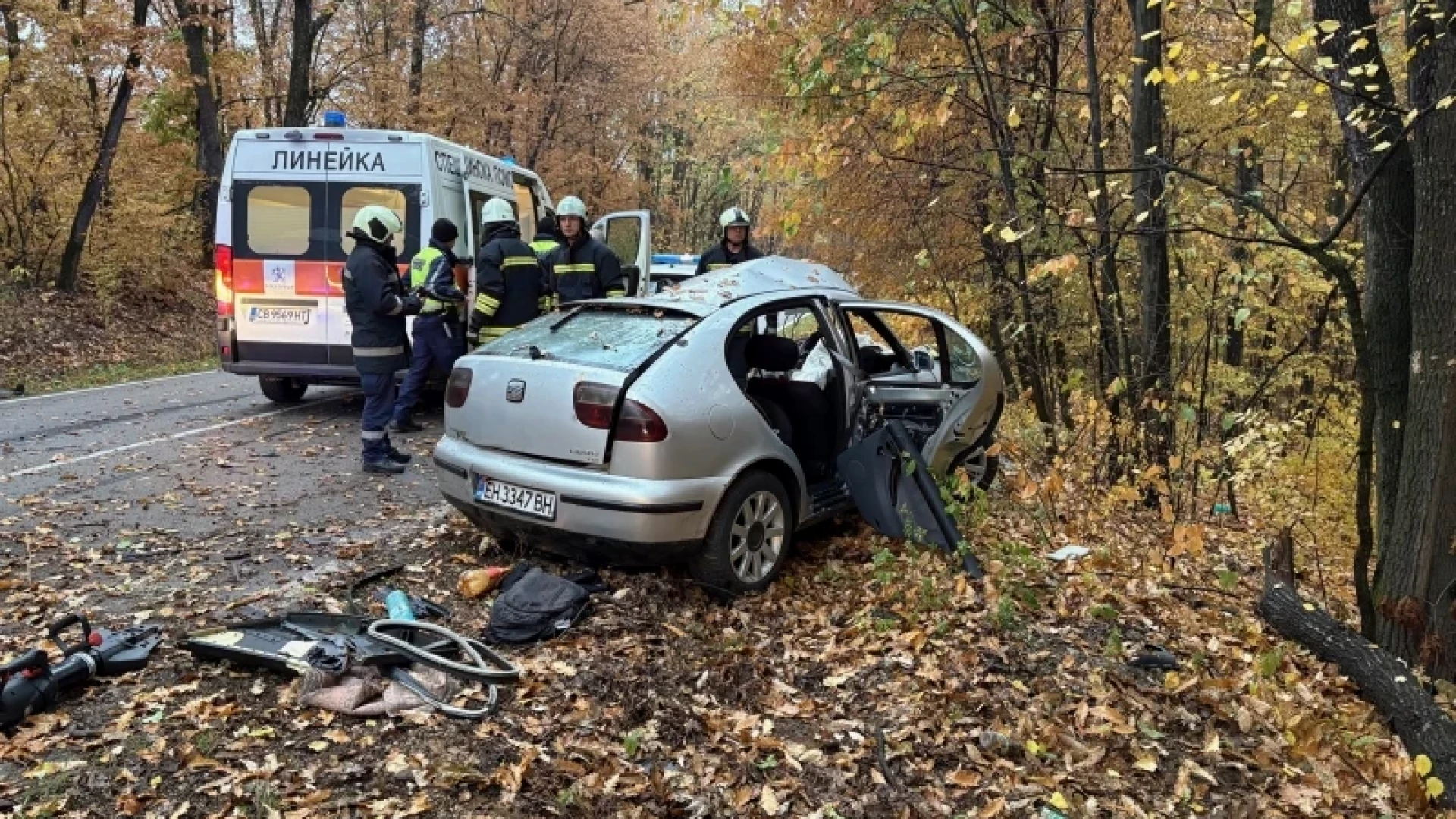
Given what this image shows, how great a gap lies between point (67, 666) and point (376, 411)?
3597mm

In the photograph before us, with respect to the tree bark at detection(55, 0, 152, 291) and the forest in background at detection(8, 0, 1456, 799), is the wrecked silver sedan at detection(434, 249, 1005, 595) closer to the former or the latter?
the forest in background at detection(8, 0, 1456, 799)

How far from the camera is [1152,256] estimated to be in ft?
23.2

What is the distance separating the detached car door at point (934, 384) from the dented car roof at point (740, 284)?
1.12 feet

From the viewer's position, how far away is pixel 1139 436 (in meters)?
7.24

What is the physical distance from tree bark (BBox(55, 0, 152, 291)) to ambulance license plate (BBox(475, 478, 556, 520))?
14.0 m

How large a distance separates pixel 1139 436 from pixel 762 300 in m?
3.63

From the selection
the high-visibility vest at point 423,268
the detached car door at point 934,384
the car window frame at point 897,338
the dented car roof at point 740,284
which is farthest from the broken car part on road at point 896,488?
the high-visibility vest at point 423,268

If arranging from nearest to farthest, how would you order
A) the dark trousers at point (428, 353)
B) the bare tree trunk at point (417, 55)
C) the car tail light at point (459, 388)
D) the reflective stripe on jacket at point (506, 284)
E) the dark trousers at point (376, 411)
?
the car tail light at point (459, 388)
the dark trousers at point (376, 411)
the reflective stripe on jacket at point (506, 284)
the dark trousers at point (428, 353)
the bare tree trunk at point (417, 55)

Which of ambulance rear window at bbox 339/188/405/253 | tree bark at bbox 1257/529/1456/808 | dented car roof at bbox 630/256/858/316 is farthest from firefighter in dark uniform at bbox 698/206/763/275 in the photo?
tree bark at bbox 1257/529/1456/808

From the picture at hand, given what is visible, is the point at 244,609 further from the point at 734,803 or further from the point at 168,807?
the point at 734,803

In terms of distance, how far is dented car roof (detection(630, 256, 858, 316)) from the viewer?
16.8ft

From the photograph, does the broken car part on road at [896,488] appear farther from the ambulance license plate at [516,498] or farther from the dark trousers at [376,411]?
the dark trousers at [376,411]

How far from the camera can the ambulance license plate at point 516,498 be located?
4.56 m

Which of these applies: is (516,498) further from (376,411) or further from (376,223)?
(376,223)
